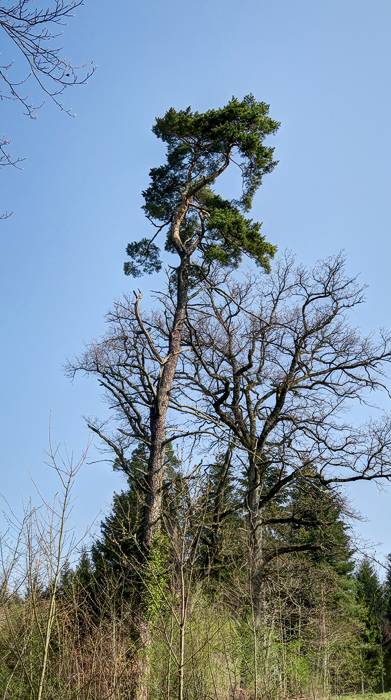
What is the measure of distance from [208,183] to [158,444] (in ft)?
22.4

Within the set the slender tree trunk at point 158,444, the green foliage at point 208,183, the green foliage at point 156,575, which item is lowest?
the green foliage at point 156,575

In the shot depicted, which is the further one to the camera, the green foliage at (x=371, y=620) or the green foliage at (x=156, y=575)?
the green foliage at (x=371, y=620)

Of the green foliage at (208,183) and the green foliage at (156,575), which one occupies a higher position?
the green foliage at (208,183)

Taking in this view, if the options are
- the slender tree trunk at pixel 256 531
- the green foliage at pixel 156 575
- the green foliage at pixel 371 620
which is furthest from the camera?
the green foliage at pixel 371 620

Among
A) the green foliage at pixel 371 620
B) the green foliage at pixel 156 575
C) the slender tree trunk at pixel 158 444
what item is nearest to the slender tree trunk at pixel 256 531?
the green foliage at pixel 156 575

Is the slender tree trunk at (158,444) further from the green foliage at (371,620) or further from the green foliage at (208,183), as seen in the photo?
the green foliage at (371,620)

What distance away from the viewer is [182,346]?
17.5 m

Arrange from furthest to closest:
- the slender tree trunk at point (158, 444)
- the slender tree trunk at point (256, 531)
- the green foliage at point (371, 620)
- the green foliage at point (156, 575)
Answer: the green foliage at point (371, 620) → the slender tree trunk at point (256, 531) → the slender tree trunk at point (158, 444) → the green foliage at point (156, 575)

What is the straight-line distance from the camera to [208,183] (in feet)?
55.4

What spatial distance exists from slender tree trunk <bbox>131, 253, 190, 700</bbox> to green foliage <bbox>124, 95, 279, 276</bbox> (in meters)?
0.72

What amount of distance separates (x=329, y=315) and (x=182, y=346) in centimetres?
405

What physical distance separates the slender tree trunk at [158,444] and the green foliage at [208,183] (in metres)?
0.72

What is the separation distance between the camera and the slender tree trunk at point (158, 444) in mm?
12914

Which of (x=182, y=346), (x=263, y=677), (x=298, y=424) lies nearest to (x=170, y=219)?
(x=182, y=346)
